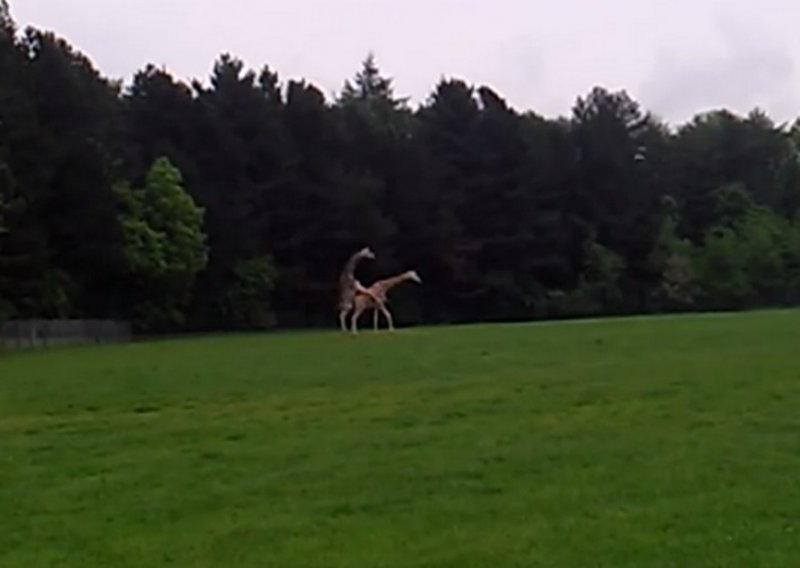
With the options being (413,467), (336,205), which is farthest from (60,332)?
(413,467)

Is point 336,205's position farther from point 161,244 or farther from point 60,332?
point 60,332

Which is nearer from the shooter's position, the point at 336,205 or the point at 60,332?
the point at 60,332

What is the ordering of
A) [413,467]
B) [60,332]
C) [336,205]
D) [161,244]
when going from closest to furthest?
1. [413,467]
2. [60,332]
3. [161,244]
4. [336,205]

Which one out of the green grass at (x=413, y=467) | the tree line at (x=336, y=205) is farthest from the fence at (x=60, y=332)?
the green grass at (x=413, y=467)

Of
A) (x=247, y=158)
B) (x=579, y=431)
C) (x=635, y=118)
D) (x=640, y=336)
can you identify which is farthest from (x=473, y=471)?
(x=635, y=118)

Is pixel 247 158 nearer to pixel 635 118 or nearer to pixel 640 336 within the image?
pixel 635 118

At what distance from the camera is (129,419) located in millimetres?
17578

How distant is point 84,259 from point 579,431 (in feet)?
140

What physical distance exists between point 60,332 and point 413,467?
4181 centimetres

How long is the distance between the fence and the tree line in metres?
0.80

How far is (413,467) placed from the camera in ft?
40.7

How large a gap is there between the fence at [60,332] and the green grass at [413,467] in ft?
85.1

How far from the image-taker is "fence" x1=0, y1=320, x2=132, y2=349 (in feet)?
160

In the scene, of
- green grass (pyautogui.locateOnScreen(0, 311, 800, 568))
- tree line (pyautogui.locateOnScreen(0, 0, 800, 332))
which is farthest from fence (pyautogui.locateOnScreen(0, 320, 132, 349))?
green grass (pyautogui.locateOnScreen(0, 311, 800, 568))
